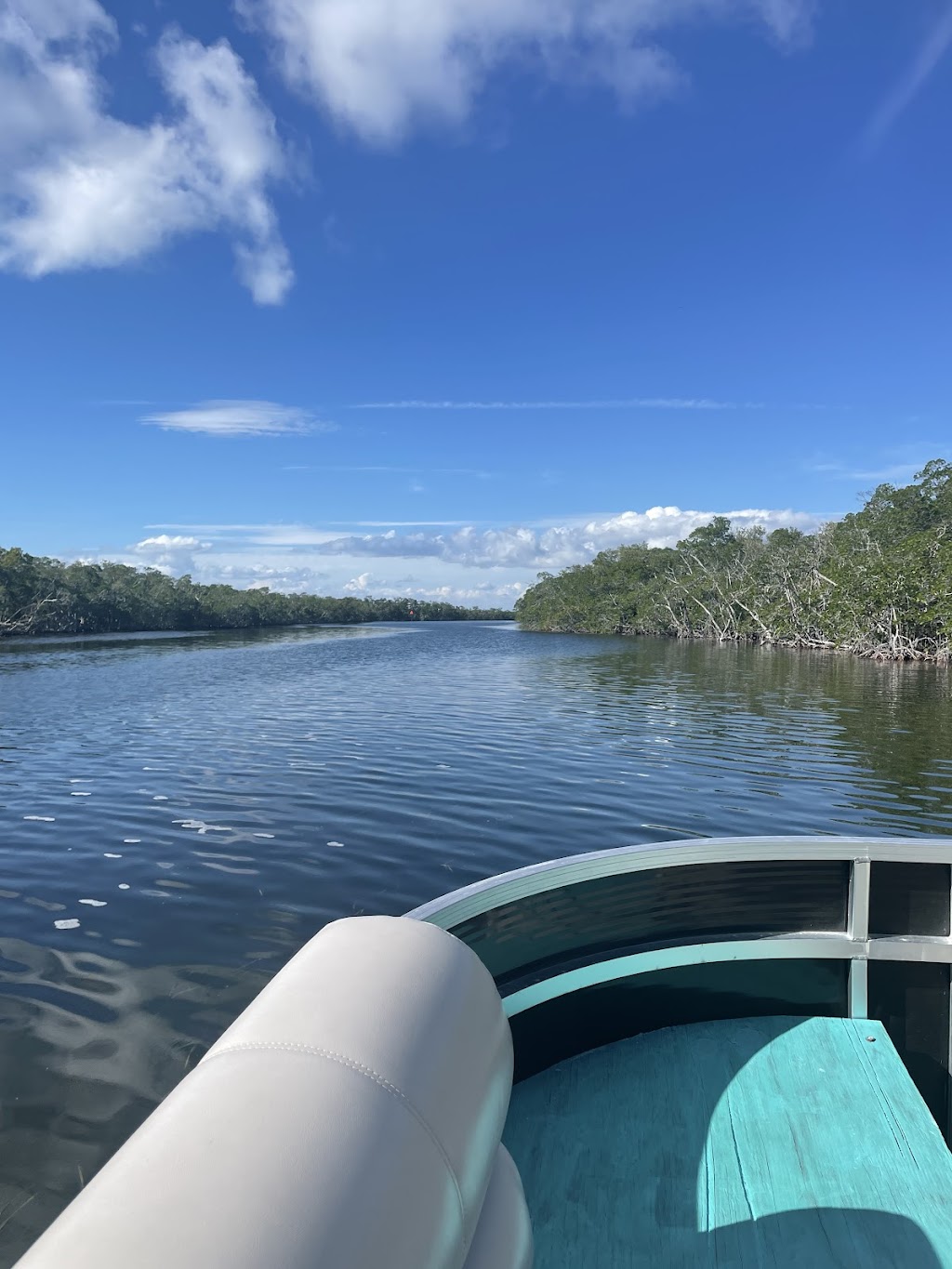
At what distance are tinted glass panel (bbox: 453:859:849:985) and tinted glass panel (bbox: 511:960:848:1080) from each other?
0.54ft

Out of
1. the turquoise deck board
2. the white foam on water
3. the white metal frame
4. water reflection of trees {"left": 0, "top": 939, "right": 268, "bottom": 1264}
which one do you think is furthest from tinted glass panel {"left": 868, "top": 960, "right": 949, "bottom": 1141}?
the white foam on water

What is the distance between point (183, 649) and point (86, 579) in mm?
41587

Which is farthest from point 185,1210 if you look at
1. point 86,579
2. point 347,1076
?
point 86,579

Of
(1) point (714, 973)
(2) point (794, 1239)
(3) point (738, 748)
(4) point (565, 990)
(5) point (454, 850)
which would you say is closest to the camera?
(2) point (794, 1239)

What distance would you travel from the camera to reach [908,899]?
143 inches

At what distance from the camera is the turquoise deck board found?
2408 millimetres

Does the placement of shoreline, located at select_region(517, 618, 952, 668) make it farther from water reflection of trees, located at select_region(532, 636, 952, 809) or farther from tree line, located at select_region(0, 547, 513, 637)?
tree line, located at select_region(0, 547, 513, 637)

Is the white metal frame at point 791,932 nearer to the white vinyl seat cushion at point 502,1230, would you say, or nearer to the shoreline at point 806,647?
the white vinyl seat cushion at point 502,1230

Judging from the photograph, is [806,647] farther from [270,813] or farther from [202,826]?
[202,826]

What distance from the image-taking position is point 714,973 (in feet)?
11.7

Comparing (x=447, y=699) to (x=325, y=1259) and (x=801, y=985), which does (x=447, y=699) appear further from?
(x=325, y=1259)

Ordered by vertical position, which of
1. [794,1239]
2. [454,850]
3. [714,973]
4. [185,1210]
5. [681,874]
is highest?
[185,1210]

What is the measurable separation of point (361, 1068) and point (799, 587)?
2376 inches

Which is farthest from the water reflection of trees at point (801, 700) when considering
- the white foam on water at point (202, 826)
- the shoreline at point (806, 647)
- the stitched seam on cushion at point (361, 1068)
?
the stitched seam on cushion at point (361, 1068)
